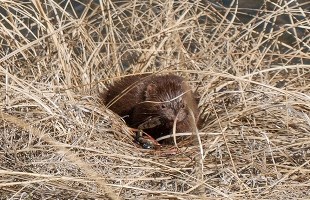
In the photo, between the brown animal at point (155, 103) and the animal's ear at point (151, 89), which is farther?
the animal's ear at point (151, 89)

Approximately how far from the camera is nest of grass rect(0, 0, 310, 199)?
16.1 ft

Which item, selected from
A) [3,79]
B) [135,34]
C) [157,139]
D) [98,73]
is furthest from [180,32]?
[3,79]

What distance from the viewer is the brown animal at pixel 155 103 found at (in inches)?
233

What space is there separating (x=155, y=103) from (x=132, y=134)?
267mm

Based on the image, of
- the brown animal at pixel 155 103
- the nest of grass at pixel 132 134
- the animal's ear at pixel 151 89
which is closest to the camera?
the nest of grass at pixel 132 134

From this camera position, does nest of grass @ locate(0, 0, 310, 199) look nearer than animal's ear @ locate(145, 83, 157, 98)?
Yes

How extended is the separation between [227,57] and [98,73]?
0.99 meters

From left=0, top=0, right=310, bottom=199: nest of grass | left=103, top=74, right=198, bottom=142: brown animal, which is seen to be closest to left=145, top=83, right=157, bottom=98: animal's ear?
left=103, top=74, right=198, bottom=142: brown animal

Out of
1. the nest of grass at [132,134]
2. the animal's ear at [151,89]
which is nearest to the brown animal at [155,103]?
the animal's ear at [151,89]

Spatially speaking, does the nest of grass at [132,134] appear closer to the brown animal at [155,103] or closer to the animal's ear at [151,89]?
the brown animal at [155,103]

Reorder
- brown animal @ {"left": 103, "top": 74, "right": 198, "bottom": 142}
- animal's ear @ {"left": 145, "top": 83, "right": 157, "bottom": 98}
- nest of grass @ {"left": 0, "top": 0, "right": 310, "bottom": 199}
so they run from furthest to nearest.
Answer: animal's ear @ {"left": 145, "top": 83, "right": 157, "bottom": 98} → brown animal @ {"left": 103, "top": 74, "right": 198, "bottom": 142} → nest of grass @ {"left": 0, "top": 0, "right": 310, "bottom": 199}

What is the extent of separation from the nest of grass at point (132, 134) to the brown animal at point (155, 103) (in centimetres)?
16

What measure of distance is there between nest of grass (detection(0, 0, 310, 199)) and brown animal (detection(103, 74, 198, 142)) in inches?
6.2

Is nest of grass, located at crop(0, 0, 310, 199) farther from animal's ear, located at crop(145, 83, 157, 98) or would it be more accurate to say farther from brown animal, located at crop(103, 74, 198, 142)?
animal's ear, located at crop(145, 83, 157, 98)
